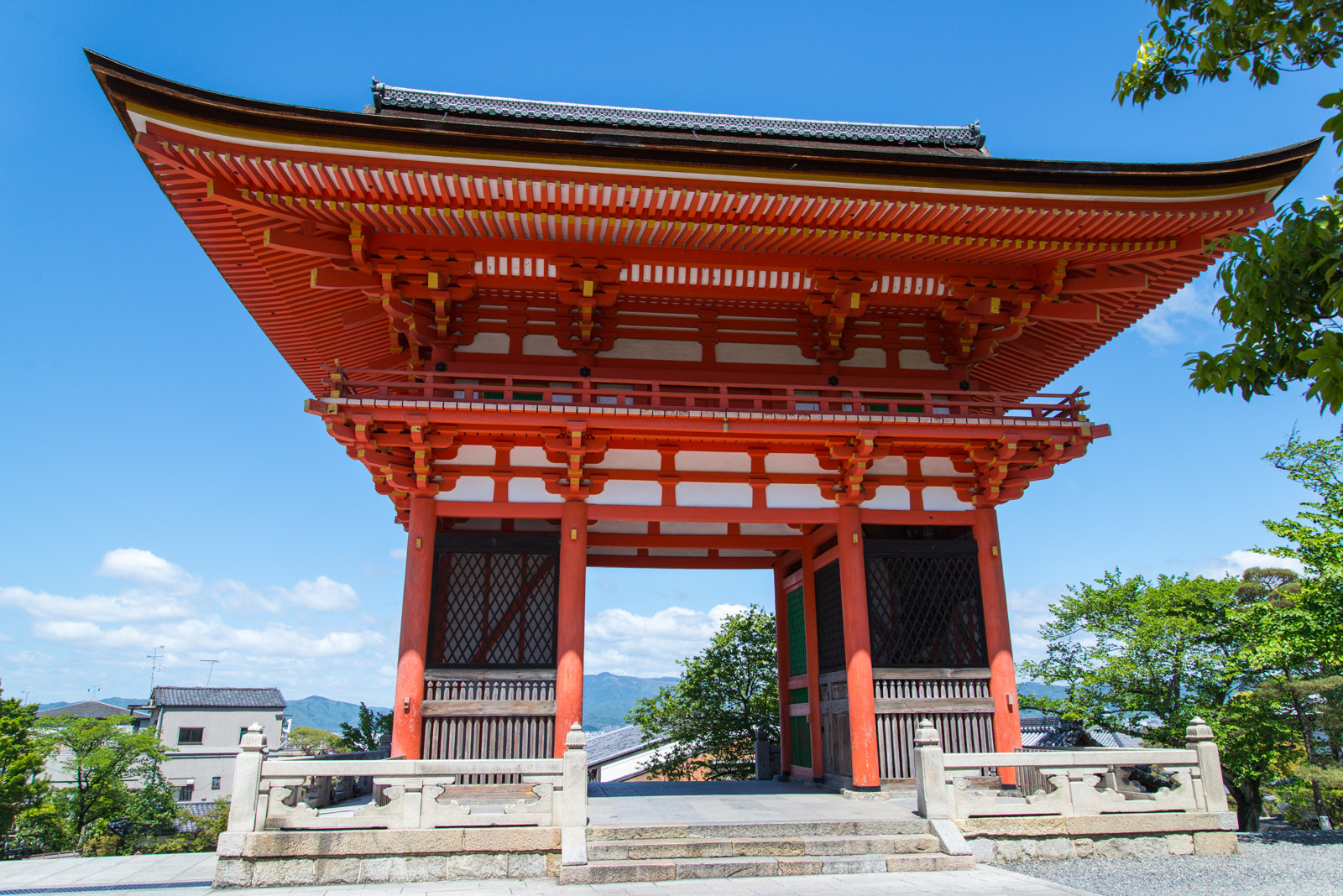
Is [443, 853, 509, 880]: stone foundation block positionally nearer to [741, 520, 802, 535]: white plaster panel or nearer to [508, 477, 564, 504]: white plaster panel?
[508, 477, 564, 504]: white plaster panel

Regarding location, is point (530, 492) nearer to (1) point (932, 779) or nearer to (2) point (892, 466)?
(2) point (892, 466)

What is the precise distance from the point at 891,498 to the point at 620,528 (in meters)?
4.50

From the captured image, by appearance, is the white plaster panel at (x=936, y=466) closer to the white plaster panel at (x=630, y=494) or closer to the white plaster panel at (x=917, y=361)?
the white plaster panel at (x=917, y=361)

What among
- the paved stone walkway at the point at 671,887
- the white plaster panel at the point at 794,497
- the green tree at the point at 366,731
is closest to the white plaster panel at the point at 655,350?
the white plaster panel at the point at 794,497

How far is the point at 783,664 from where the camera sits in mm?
14969

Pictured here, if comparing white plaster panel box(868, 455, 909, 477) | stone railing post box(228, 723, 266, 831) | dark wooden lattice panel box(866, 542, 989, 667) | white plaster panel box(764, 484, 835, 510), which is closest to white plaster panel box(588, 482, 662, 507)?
white plaster panel box(764, 484, 835, 510)

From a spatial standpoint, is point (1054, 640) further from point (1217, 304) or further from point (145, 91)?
point (145, 91)

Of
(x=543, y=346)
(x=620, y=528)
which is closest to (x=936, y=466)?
(x=620, y=528)

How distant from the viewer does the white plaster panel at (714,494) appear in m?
11.6

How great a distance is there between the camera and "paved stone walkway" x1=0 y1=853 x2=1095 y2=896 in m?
7.05

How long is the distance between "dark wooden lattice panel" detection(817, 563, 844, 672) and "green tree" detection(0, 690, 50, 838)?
123 ft

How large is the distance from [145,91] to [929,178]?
28.7ft

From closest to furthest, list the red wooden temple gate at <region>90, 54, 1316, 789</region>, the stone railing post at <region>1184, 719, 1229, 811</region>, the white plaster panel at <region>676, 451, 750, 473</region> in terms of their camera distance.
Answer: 1. the stone railing post at <region>1184, 719, 1229, 811</region>
2. the red wooden temple gate at <region>90, 54, 1316, 789</region>
3. the white plaster panel at <region>676, 451, 750, 473</region>

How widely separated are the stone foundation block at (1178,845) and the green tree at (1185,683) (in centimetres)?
A: 894
